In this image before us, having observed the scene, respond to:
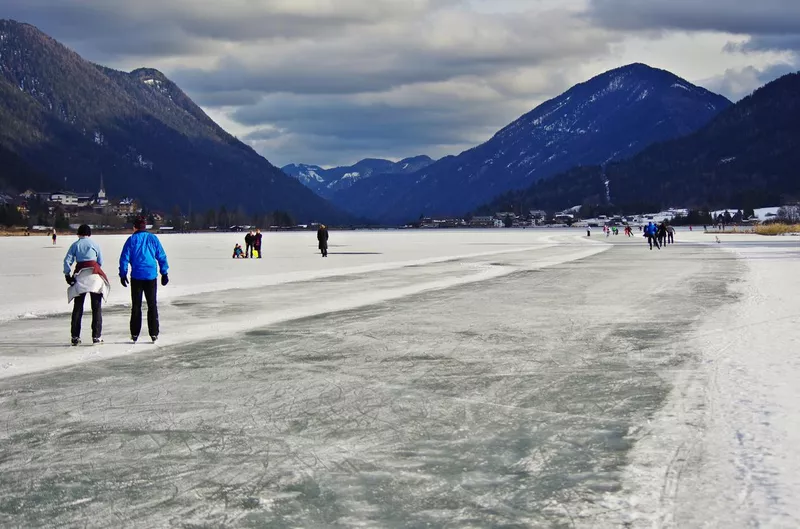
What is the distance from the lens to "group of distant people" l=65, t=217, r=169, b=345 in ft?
34.9

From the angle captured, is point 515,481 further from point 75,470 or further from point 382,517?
point 75,470

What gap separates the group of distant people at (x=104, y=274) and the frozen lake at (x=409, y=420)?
1.24ft

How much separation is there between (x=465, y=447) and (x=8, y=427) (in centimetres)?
347

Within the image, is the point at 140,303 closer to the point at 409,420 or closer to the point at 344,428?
the point at 344,428

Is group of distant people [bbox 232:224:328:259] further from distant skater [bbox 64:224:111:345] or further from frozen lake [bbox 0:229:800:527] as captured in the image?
distant skater [bbox 64:224:111:345]

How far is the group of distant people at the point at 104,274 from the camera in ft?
34.9

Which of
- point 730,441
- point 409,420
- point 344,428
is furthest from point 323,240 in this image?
point 730,441

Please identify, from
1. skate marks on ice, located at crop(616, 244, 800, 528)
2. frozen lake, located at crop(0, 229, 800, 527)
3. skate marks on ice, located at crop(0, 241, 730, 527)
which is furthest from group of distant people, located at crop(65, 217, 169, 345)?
skate marks on ice, located at crop(616, 244, 800, 528)

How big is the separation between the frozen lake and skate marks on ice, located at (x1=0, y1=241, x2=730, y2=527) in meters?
0.02

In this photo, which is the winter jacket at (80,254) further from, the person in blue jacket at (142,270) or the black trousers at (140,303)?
the black trousers at (140,303)

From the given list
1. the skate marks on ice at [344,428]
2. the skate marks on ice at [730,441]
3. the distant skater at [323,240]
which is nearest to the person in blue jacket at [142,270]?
the skate marks on ice at [344,428]

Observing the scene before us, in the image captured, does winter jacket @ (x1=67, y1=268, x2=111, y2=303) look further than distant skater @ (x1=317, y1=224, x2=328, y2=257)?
No

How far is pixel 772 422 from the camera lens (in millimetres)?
5992

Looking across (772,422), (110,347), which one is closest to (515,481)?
(772,422)
